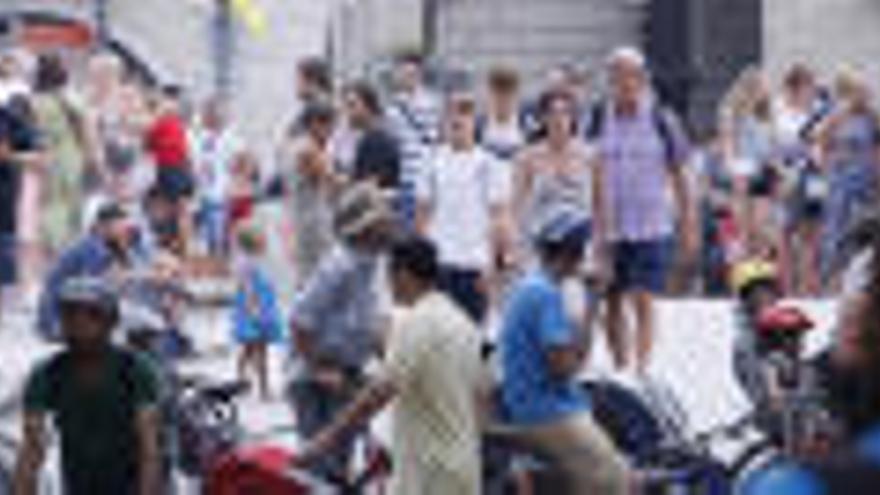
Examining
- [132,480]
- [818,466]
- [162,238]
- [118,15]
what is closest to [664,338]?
[162,238]

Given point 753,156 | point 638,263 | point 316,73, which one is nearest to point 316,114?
point 316,73

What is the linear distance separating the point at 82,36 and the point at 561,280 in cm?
2424

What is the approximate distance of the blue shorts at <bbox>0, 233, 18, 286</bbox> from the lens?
22.3 metres

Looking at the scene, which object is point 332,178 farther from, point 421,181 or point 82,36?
point 82,36

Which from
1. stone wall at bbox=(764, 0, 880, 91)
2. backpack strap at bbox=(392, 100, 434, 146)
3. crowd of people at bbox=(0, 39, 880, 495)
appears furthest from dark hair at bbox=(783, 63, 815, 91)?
stone wall at bbox=(764, 0, 880, 91)

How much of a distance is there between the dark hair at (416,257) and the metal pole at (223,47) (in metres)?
27.2

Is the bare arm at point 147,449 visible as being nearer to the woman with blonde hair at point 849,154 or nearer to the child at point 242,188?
the woman with blonde hair at point 849,154

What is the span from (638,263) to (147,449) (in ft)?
21.2

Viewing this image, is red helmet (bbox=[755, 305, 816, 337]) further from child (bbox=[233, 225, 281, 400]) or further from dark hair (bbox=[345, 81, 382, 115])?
dark hair (bbox=[345, 81, 382, 115])

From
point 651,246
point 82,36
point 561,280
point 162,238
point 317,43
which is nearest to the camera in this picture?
point 561,280

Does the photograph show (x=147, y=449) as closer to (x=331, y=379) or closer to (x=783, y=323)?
(x=331, y=379)

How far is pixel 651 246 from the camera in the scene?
57.4 ft

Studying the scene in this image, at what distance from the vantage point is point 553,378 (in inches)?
488

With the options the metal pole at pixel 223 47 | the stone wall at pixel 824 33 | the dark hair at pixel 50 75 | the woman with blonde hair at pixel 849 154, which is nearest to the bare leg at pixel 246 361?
the woman with blonde hair at pixel 849 154
